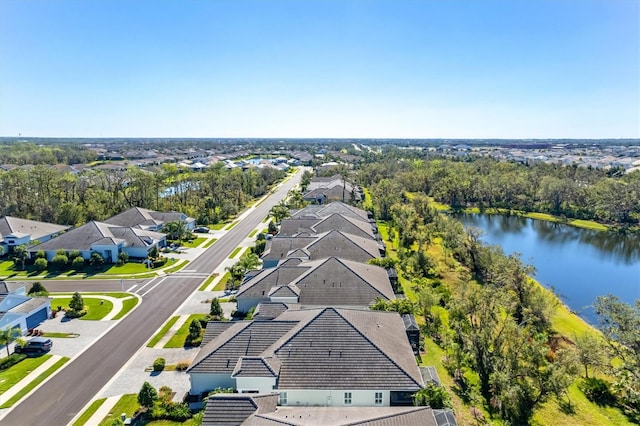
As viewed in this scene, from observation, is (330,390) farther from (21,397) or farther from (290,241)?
(290,241)

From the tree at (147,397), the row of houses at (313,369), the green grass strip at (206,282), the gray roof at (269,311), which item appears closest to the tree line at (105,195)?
the green grass strip at (206,282)

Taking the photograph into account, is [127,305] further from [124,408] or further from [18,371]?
[124,408]

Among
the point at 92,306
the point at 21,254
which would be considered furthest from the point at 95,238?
the point at 92,306

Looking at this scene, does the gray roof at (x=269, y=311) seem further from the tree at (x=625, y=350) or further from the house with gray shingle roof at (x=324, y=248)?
the tree at (x=625, y=350)

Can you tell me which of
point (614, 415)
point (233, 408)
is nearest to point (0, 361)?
point (233, 408)

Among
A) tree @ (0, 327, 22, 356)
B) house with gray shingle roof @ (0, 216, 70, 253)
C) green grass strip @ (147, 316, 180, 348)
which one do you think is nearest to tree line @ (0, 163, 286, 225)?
house with gray shingle roof @ (0, 216, 70, 253)
